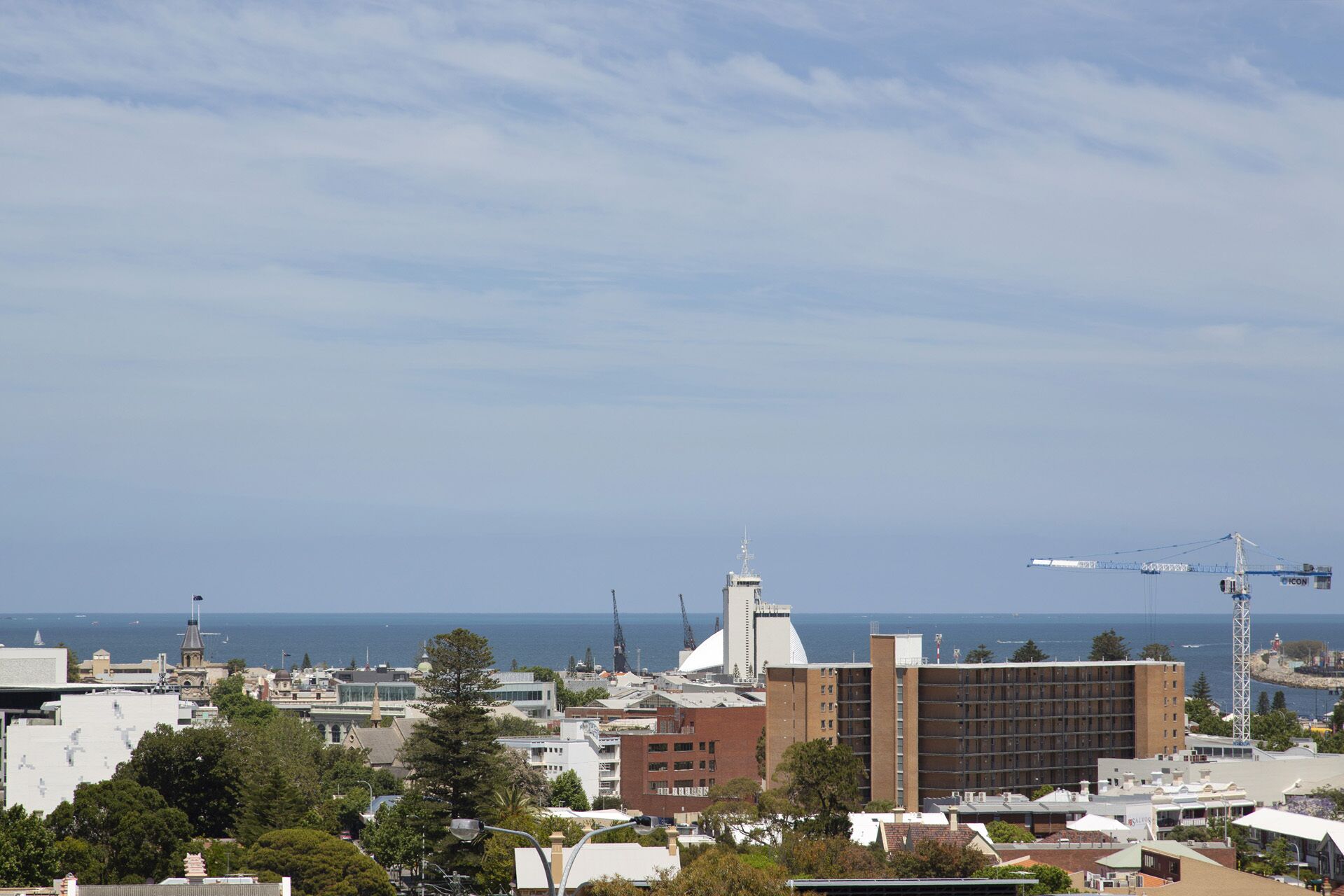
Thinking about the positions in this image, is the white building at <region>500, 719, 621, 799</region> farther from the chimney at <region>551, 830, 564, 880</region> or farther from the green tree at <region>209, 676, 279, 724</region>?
the chimney at <region>551, 830, 564, 880</region>

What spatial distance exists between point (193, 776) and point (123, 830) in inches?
529

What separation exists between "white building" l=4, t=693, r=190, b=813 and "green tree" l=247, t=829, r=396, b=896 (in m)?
26.1

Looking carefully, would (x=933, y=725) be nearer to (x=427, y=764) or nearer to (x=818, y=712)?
(x=818, y=712)

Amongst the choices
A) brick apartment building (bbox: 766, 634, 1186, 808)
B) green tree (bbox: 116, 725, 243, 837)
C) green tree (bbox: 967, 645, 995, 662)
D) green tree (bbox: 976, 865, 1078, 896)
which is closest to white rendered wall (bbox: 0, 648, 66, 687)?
green tree (bbox: 116, 725, 243, 837)

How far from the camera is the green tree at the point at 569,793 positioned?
108125 millimetres

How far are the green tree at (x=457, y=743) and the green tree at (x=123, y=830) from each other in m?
10.7

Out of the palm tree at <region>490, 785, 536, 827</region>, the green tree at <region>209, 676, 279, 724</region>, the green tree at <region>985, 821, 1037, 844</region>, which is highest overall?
the palm tree at <region>490, 785, 536, 827</region>

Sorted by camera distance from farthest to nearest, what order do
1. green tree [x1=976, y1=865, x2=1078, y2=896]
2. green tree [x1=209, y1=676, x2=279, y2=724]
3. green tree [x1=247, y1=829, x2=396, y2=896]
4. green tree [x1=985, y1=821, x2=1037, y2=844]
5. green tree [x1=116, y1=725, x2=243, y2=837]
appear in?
green tree [x1=209, y1=676, x2=279, y2=724] → green tree [x1=985, y1=821, x2=1037, y2=844] → green tree [x1=116, y1=725, x2=243, y2=837] → green tree [x1=247, y1=829, x2=396, y2=896] → green tree [x1=976, y1=865, x2=1078, y2=896]

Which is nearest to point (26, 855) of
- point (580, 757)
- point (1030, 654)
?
point (580, 757)

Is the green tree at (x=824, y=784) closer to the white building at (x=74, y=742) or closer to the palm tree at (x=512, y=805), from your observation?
the palm tree at (x=512, y=805)

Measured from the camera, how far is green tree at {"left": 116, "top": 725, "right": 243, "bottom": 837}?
78938 mm

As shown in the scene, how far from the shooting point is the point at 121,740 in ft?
303

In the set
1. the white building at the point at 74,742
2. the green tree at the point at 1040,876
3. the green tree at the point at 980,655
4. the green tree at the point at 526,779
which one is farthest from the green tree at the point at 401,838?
the green tree at the point at 980,655

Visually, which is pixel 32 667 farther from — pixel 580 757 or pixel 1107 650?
pixel 1107 650
